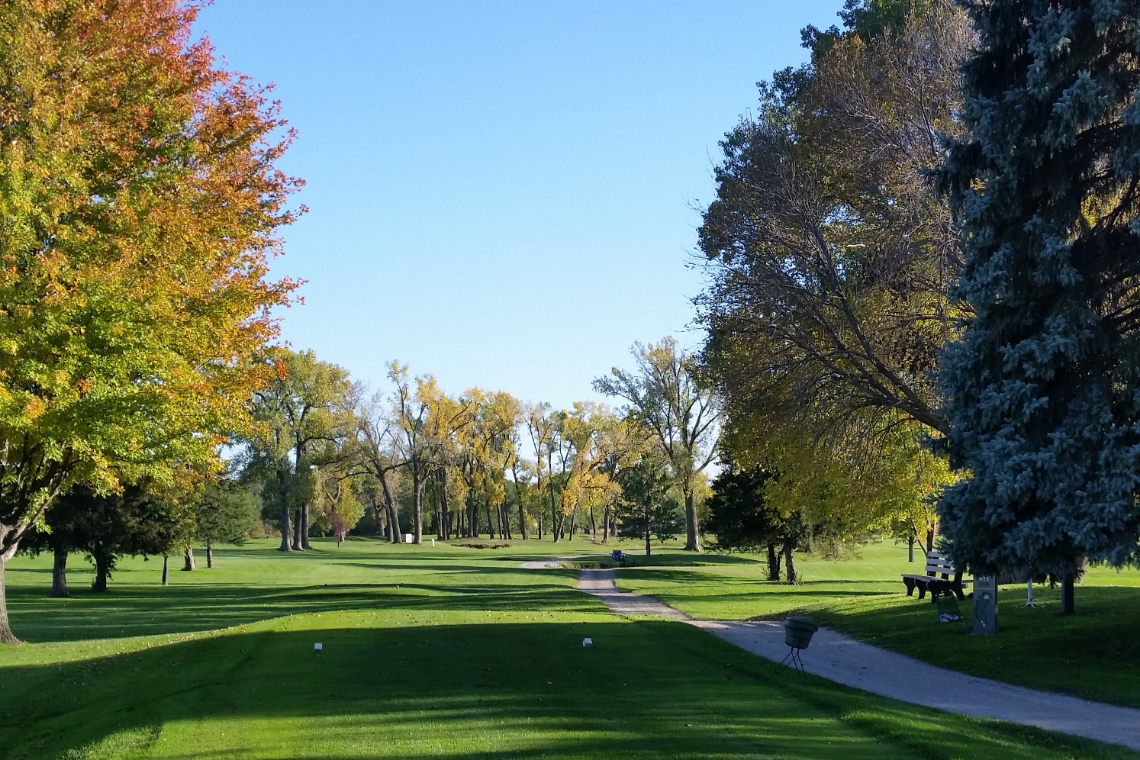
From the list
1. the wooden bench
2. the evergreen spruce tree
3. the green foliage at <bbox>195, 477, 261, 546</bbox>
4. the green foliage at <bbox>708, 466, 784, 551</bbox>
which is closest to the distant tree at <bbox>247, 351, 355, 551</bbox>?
the green foliage at <bbox>195, 477, 261, 546</bbox>

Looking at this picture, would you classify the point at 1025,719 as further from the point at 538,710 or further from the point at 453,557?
the point at 453,557

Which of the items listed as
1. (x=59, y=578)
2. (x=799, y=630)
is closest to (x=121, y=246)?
(x=799, y=630)

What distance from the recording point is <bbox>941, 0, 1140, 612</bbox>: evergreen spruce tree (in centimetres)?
1159

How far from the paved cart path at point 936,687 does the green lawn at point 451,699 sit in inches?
26.8

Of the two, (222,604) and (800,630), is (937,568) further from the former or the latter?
(222,604)

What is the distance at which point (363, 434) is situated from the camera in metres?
80.1

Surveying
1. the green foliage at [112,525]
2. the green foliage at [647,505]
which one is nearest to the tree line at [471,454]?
the green foliage at [647,505]

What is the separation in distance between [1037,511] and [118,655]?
16.3m

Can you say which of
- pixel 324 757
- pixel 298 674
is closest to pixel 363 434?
pixel 298 674

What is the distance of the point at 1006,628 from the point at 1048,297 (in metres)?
7.17

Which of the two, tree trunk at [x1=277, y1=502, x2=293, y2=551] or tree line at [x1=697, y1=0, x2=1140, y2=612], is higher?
tree line at [x1=697, y1=0, x2=1140, y2=612]

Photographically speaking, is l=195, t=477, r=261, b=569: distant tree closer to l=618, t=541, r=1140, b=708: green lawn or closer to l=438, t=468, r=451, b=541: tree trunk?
l=618, t=541, r=1140, b=708: green lawn

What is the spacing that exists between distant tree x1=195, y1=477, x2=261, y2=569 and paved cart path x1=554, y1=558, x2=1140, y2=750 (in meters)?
31.9

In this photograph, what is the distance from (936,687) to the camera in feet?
42.1
